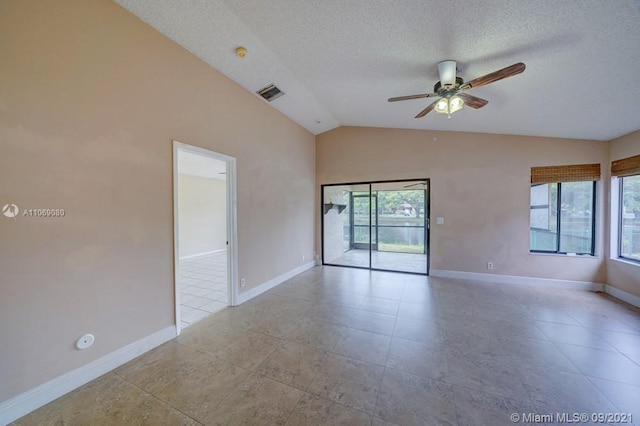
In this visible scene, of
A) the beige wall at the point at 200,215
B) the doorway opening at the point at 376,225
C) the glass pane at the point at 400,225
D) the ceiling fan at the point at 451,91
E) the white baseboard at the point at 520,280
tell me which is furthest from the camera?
the beige wall at the point at 200,215

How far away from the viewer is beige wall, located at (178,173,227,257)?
23.8 feet

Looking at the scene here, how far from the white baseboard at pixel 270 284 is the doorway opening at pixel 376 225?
0.87 meters

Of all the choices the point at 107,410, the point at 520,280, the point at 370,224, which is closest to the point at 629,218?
the point at 520,280

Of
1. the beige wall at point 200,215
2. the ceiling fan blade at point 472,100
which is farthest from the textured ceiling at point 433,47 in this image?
the beige wall at point 200,215

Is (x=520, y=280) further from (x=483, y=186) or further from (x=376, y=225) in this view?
(x=376, y=225)

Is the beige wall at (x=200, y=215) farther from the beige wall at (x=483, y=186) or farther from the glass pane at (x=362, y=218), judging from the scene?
the beige wall at (x=483, y=186)

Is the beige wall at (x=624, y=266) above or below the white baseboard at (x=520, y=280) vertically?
above

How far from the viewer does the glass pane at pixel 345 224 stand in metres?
6.08

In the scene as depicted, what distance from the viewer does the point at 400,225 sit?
20.5 feet

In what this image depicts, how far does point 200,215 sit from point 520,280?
852cm

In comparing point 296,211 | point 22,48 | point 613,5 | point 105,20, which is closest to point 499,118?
point 613,5

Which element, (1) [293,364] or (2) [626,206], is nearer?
(1) [293,364]

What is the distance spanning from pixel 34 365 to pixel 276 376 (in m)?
1.79

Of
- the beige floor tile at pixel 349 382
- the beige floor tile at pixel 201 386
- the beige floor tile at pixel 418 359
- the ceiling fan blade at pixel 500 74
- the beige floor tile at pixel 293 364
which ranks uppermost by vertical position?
the ceiling fan blade at pixel 500 74
